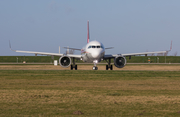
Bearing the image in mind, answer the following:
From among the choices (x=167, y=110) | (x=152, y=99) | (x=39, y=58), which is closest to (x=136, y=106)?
(x=167, y=110)

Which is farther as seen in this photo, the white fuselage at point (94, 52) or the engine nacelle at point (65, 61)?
the engine nacelle at point (65, 61)

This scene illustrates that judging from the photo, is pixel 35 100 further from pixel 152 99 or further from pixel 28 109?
pixel 152 99

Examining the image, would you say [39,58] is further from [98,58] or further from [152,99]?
[152,99]

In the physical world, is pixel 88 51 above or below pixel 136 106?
above

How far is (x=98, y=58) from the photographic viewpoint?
35406 millimetres

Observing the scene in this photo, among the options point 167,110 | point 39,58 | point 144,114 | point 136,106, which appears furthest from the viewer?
point 39,58

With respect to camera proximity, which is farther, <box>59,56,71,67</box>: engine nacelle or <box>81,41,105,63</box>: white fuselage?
<box>59,56,71,67</box>: engine nacelle

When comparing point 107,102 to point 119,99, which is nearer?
point 107,102

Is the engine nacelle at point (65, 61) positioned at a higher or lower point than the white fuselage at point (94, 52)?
lower

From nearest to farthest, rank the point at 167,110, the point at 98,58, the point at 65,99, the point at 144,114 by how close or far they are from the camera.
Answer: the point at 144,114 → the point at 167,110 → the point at 65,99 → the point at 98,58

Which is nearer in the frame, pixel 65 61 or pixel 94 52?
pixel 94 52

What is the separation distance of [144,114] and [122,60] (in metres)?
29.0

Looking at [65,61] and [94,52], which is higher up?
[94,52]

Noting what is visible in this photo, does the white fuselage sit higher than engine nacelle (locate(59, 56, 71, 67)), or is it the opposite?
the white fuselage
